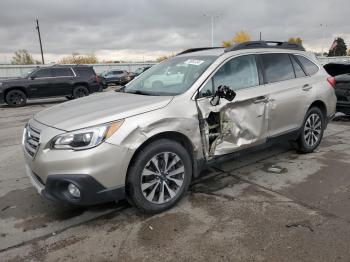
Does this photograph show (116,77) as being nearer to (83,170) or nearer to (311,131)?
(311,131)

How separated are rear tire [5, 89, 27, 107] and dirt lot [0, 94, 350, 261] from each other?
36.8 ft

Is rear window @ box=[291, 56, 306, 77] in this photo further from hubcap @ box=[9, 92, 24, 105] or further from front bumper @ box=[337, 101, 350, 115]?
hubcap @ box=[9, 92, 24, 105]

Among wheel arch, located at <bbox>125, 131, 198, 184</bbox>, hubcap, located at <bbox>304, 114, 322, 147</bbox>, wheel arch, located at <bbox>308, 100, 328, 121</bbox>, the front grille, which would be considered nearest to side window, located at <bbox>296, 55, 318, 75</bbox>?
wheel arch, located at <bbox>308, 100, 328, 121</bbox>

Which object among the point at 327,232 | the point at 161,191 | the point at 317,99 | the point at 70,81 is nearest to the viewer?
the point at 327,232

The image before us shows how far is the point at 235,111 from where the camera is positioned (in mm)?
4391

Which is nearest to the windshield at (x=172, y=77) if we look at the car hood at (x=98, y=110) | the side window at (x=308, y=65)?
the car hood at (x=98, y=110)

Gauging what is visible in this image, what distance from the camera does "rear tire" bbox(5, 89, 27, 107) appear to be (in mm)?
15234

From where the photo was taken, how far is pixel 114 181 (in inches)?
134

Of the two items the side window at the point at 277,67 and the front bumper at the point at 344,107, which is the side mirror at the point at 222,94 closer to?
the side window at the point at 277,67

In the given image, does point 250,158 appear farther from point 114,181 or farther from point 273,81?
point 114,181

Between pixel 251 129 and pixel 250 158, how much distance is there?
3.95 feet

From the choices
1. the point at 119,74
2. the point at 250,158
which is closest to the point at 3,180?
the point at 250,158

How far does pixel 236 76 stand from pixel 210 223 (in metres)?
1.93

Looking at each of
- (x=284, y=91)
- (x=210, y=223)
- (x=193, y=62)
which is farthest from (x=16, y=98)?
(x=210, y=223)
